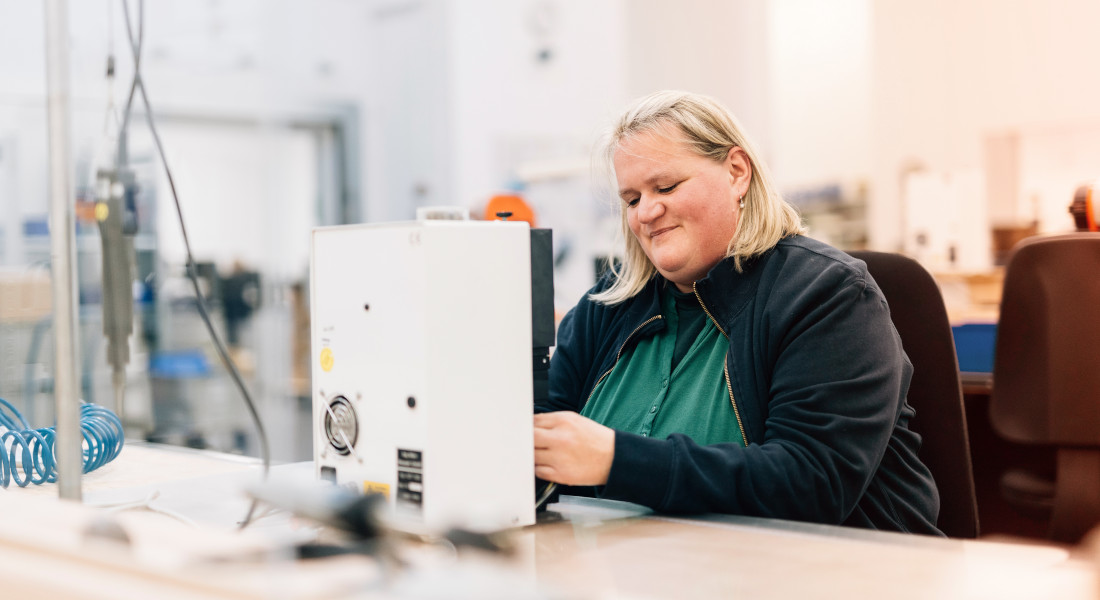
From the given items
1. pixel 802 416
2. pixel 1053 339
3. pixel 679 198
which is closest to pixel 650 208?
pixel 679 198

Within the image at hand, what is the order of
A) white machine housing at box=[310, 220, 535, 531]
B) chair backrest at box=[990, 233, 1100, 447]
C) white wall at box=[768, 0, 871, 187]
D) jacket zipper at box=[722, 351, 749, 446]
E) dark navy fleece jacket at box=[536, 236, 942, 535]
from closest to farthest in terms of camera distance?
white machine housing at box=[310, 220, 535, 531] → dark navy fleece jacket at box=[536, 236, 942, 535] → jacket zipper at box=[722, 351, 749, 446] → chair backrest at box=[990, 233, 1100, 447] → white wall at box=[768, 0, 871, 187]

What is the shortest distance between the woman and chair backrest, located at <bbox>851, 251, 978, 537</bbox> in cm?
10

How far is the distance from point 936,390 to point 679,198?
459mm

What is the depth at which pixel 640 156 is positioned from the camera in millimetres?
1314

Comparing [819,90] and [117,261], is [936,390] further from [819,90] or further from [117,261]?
[819,90]

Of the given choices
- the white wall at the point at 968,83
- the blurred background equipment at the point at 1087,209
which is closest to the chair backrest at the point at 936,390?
the blurred background equipment at the point at 1087,209

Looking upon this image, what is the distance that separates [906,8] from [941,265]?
125 inches

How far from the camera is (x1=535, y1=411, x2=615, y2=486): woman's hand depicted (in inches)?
38.7

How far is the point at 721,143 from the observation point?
4.40ft

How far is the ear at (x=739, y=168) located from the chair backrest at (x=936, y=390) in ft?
0.83

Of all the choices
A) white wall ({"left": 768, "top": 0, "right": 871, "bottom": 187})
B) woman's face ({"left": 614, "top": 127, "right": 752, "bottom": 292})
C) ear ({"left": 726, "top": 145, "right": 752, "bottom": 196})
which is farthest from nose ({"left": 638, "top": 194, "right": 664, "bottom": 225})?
white wall ({"left": 768, "top": 0, "right": 871, "bottom": 187})

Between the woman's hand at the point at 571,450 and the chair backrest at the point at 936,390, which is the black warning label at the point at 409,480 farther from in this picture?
the chair backrest at the point at 936,390

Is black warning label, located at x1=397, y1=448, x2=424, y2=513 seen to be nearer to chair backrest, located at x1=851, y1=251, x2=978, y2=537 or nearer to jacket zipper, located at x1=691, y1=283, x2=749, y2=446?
jacket zipper, located at x1=691, y1=283, x2=749, y2=446

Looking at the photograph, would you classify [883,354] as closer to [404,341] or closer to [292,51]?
[404,341]
